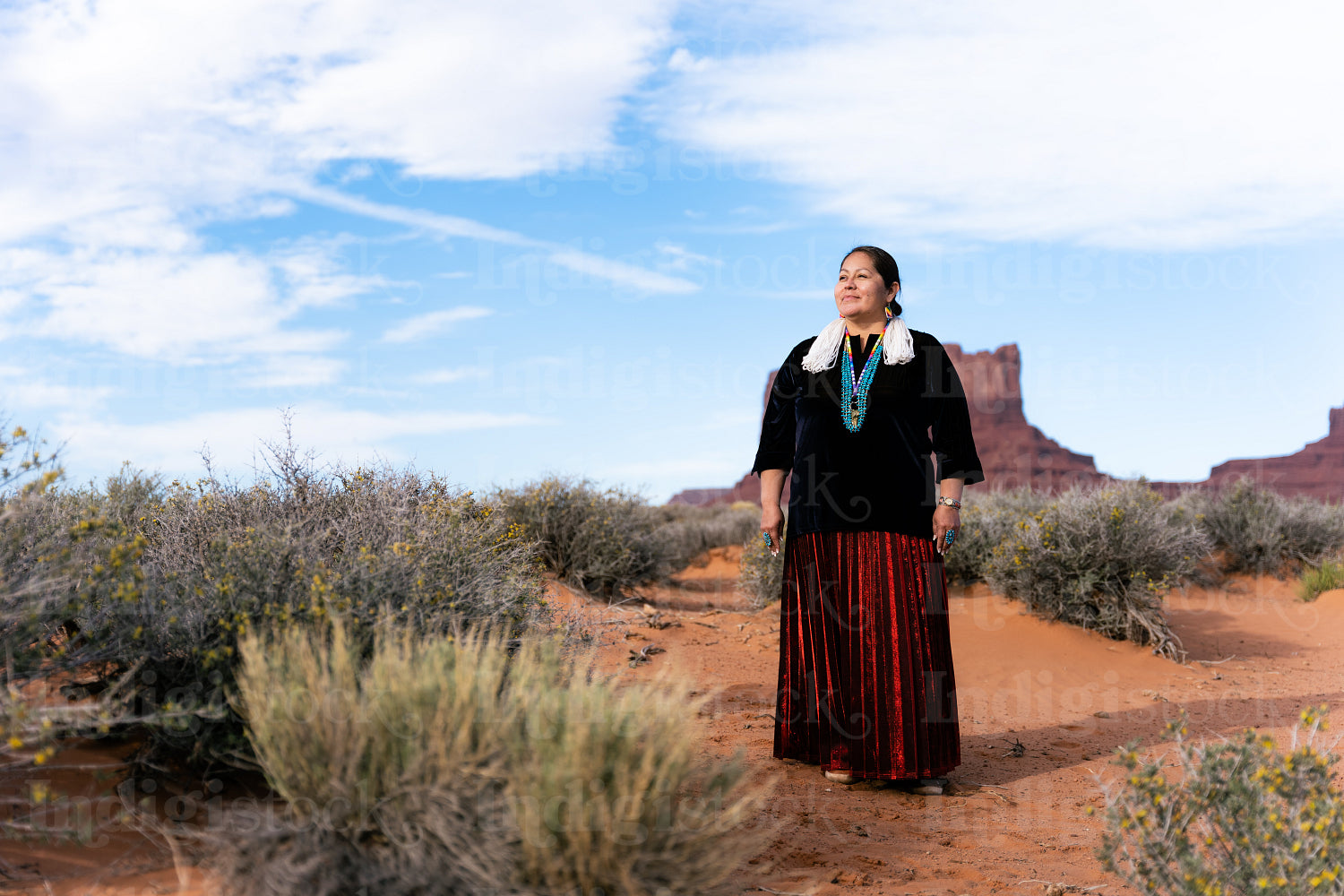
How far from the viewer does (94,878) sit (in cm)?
291

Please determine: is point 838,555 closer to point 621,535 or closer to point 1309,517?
point 621,535

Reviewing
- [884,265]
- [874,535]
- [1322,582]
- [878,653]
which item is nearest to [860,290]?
[884,265]

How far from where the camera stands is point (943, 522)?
185 inches

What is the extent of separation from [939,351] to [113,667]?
3.95 meters

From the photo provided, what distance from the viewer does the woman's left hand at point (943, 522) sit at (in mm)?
4688

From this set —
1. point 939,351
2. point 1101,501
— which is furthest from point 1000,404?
point 939,351

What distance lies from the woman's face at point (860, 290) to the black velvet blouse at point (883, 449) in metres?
0.16

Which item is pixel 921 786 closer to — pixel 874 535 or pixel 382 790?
pixel 874 535

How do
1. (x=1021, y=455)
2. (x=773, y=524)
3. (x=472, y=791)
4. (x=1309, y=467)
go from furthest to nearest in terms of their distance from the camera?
(x=1309, y=467) < (x=1021, y=455) < (x=773, y=524) < (x=472, y=791)

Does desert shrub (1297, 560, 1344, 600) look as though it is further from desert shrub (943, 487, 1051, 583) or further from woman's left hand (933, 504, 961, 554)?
woman's left hand (933, 504, 961, 554)

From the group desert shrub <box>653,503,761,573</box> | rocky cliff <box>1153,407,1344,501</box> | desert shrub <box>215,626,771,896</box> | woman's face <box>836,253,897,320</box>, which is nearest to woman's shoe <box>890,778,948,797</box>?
desert shrub <box>215,626,771,896</box>

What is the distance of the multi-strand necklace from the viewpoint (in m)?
4.73

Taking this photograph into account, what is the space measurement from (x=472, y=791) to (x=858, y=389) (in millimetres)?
2879

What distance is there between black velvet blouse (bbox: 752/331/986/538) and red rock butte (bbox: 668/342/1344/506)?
2257 inches
